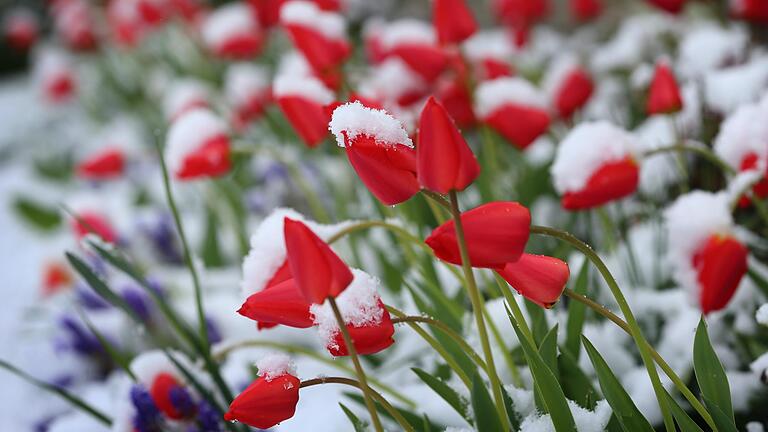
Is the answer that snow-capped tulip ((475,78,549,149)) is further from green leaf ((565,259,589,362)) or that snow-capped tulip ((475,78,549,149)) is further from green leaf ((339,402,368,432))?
green leaf ((339,402,368,432))

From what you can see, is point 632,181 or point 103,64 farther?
point 103,64

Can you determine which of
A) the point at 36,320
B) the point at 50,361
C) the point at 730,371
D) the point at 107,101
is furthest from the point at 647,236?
the point at 107,101

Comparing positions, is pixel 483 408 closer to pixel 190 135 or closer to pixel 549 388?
pixel 549 388

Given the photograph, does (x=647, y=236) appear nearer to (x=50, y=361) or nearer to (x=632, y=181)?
(x=632, y=181)

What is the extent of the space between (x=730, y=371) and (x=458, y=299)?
318 millimetres

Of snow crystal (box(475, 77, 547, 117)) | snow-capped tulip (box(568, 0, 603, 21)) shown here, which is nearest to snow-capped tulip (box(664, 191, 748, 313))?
snow crystal (box(475, 77, 547, 117))

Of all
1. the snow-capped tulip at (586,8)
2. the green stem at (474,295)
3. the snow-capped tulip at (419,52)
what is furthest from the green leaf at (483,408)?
the snow-capped tulip at (586,8)

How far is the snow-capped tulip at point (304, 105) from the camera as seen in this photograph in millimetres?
812

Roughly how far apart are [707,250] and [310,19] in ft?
1.88

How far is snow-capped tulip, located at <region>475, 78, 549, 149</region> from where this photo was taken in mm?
977

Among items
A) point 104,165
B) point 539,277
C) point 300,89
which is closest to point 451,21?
point 300,89

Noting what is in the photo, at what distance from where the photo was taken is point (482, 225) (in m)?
0.44

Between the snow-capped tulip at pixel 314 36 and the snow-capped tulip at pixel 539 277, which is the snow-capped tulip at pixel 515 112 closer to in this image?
the snow-capped tulip at pixel 314 36

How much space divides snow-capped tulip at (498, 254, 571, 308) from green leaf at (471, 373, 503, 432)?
8cm
